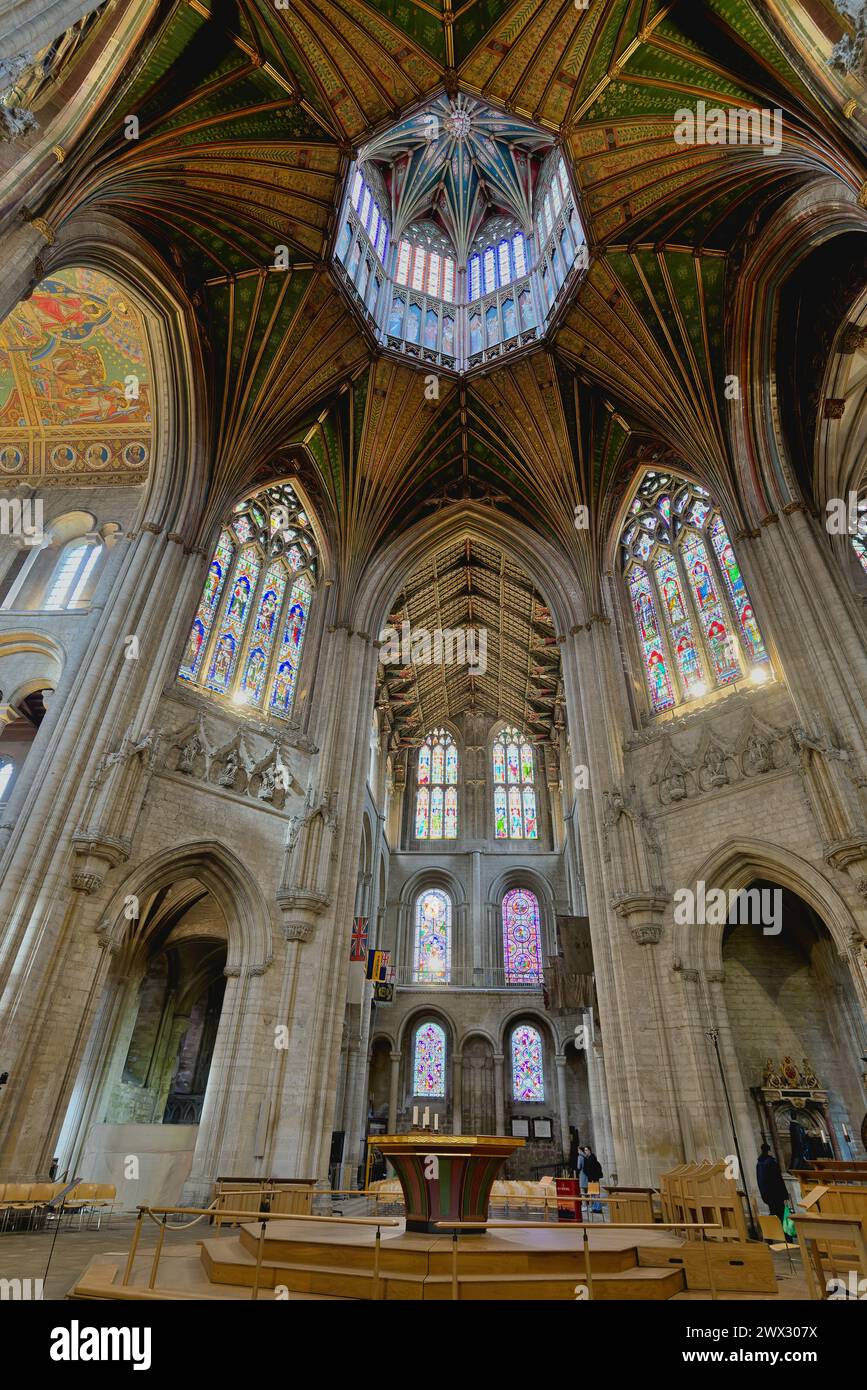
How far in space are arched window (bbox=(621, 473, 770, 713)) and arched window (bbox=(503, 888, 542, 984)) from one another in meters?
14.2

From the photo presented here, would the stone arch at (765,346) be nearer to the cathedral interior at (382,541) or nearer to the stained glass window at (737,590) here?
the cathedral interior at (382,541)

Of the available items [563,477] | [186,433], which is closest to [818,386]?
[563,477]

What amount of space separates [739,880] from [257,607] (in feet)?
41.1

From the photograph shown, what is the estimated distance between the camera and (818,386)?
15.2 meters

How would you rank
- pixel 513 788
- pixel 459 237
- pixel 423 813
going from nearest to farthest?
pixel 459 237
pixel 423 813
pixel 513 788

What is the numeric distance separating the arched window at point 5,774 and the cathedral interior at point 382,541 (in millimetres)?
70

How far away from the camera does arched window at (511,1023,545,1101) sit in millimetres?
24641

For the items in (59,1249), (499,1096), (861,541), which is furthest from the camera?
(499,1096)

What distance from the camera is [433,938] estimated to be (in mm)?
27891

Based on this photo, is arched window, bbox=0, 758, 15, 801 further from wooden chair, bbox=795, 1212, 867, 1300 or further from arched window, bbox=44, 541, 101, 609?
wooden chair, bbox=795, 1212, 867, 1300

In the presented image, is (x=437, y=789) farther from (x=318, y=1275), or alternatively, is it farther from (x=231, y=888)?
(x=318, y=1275)

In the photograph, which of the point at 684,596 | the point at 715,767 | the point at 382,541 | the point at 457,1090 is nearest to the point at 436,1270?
the point at 715,767

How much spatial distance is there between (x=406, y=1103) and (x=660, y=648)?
18.2 metres

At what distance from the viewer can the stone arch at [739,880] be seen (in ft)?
40.0
